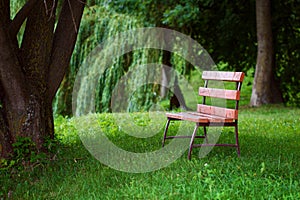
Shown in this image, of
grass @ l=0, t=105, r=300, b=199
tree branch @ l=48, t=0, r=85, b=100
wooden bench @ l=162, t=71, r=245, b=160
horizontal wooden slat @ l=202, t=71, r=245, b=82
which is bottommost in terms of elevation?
grass @ l=0, t=105, r=300, b=199

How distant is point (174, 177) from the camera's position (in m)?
4.91

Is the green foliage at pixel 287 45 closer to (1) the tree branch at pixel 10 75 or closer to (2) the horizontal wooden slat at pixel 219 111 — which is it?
(2) the horizontal wooden slat at pixel 219 111

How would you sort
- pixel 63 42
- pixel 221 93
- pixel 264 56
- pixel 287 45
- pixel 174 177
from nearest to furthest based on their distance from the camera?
pixel 174 177, pixel 221 93, pixel 63 42, pixel 264 56, pixel 287 45

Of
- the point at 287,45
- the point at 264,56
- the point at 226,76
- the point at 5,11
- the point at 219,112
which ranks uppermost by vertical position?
the point at 5,11

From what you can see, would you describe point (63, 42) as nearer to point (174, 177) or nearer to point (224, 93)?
point (224, 93)

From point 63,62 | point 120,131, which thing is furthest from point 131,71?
point 63,62

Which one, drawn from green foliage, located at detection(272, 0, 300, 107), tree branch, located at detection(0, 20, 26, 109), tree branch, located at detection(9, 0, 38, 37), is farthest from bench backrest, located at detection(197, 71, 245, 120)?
green foliage, located at detection(272, 0, 300, 107)

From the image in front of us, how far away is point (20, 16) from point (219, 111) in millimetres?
2789

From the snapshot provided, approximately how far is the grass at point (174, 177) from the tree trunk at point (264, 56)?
22.4ft

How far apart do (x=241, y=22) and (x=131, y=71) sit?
5939 mm

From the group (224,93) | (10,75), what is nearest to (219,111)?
(224,93)

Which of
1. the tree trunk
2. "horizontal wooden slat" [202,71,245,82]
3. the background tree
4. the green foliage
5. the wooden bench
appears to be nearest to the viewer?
the wooden bench

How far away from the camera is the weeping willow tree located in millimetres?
11875

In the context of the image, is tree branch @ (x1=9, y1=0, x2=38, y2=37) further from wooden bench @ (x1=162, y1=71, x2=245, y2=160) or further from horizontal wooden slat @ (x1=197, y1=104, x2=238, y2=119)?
horizontal wooden slat @ (x1=197, y1=104, x2=238, y2=119)
